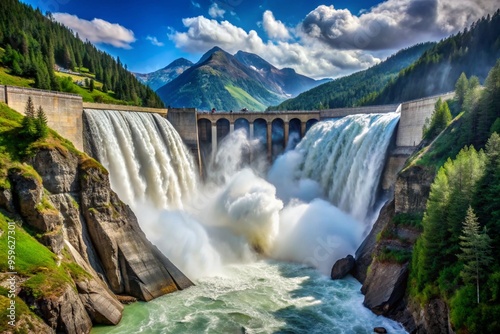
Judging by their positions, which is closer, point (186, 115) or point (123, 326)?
point (123, 326)

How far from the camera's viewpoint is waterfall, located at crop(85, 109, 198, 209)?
46953 millimetres

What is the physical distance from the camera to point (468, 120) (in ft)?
115

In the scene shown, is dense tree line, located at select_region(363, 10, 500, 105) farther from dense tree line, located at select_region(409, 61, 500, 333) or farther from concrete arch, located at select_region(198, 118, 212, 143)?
dense tree line, located at select_region(409, 61, 500, 333)

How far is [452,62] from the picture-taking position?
318ft

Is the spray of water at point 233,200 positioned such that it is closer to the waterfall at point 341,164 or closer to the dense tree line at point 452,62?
the waterfall at point 341,164

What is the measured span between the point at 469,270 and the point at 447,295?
253cm

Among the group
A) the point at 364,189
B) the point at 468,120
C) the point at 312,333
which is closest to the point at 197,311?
the point at 312,333

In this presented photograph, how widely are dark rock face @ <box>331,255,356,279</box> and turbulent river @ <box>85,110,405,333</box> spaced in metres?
1.01

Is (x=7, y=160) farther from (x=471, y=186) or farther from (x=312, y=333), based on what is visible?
(x=471, y=186)

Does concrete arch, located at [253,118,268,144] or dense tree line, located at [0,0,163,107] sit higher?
dense tree line, located at [0,0,163,107]

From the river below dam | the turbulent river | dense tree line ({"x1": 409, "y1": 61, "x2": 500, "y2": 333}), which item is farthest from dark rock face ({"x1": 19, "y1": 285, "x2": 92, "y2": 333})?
dense tree line ({"x1": 409, "y1": 61, "x2": 500, "y2": 333})

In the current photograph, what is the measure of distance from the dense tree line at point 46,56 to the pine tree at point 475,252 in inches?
2607

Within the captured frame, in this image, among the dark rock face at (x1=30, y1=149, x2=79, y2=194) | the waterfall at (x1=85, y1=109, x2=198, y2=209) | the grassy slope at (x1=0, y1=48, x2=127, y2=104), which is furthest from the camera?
the grassy slope at (x1=0, y1=48, x2=127, y2=104)

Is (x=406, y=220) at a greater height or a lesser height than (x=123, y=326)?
greater
